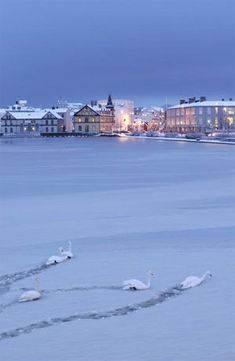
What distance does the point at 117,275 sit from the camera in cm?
782

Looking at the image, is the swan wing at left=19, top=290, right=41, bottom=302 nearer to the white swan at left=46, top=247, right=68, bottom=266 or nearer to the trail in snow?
the trail in snow

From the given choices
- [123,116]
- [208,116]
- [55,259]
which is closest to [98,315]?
[55,259]

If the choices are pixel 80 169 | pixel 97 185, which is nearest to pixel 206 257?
pixel 97 185

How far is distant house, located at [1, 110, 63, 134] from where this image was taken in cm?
9788

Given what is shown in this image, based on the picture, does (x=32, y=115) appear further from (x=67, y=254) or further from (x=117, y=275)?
(x=117, y=275)

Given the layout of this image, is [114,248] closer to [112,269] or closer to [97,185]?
[112,269]

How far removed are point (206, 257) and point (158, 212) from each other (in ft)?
13.9

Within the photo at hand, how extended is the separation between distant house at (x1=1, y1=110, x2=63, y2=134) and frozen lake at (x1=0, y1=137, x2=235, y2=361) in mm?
82441

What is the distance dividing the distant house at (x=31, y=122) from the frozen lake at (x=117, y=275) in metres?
82.4

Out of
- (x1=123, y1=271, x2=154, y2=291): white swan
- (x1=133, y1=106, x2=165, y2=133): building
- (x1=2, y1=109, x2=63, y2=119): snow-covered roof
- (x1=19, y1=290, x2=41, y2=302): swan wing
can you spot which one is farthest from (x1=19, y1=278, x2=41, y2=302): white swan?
(x1=133, y1=106, x2=165, y2=133): building

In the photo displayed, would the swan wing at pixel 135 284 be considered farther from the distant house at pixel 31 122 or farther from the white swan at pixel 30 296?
the distant house at pixel 31 122

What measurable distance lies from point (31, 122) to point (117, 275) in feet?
304

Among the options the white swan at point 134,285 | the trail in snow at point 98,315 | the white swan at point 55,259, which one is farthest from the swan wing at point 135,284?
the white swan at point 55,259

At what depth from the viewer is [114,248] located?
9359 mm
